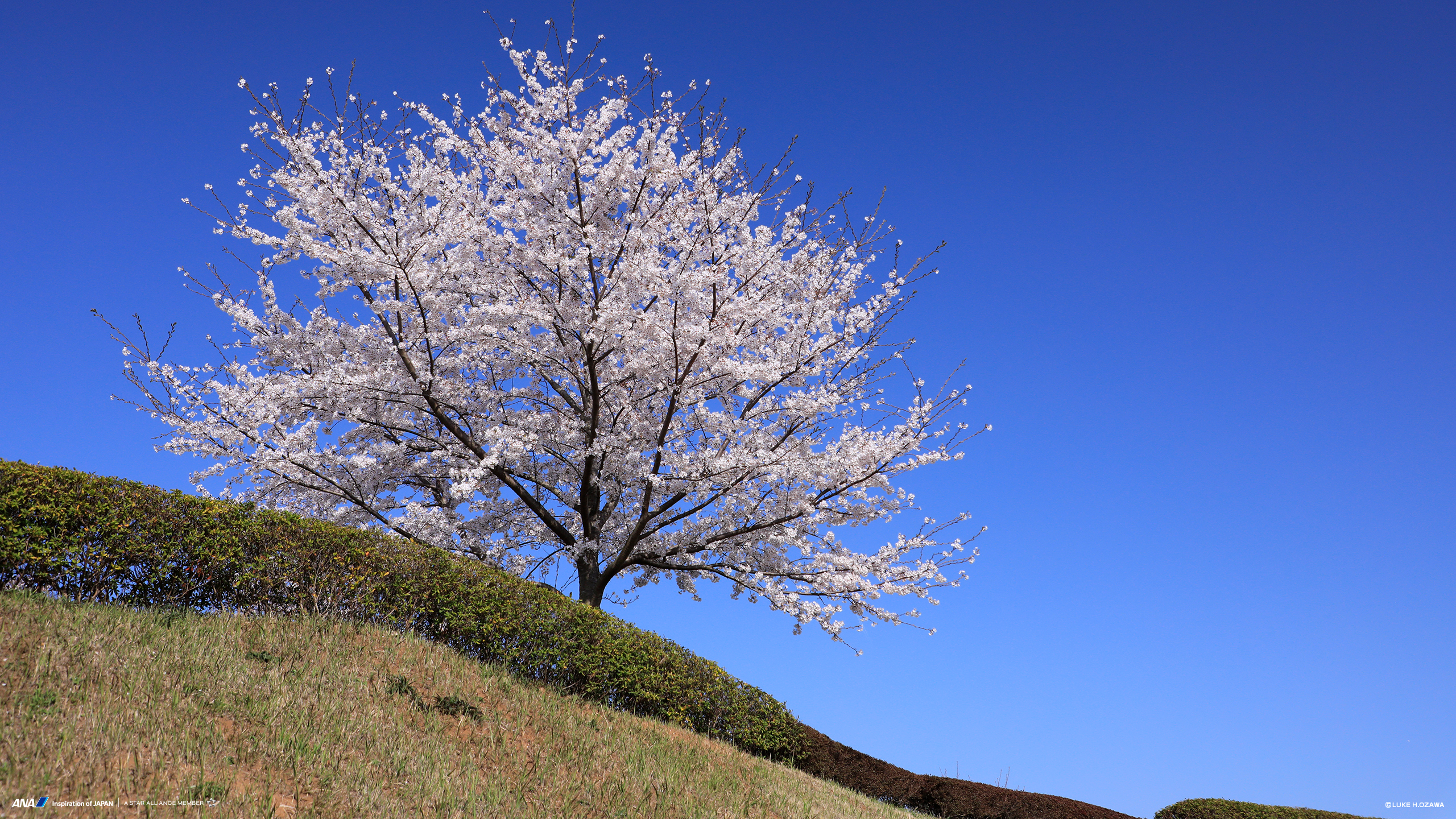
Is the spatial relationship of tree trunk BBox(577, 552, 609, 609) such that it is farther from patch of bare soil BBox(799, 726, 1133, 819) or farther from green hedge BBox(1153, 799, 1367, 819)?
green hedge BBox(1153, 799, 1367, 819)

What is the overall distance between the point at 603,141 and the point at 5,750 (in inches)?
323

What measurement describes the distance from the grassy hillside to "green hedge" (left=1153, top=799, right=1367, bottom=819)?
714 cm

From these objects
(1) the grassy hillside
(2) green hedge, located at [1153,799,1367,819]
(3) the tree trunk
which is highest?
(3) the tree trunk

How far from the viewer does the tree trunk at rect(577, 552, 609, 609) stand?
1262cm

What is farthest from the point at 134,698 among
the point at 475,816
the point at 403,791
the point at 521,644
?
the point at 521,644

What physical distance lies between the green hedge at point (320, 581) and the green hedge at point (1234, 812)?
285 inches

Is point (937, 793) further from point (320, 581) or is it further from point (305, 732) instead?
point (305, 732)

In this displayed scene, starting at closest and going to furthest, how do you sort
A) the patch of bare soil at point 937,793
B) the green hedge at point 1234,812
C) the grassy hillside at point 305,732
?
the grassy hillside at point 305,732, the patch of bare soil at point 937,793, the green hedge at point 1234,812

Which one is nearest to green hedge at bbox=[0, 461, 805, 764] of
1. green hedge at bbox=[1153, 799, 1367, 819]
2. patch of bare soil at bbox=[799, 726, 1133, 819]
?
patch of bare soil at bbox=[799, 726, 1133, 819]

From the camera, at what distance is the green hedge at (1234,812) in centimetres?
1270

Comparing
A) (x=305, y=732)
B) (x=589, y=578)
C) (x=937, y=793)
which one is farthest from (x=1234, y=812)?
(x=305, y=732)

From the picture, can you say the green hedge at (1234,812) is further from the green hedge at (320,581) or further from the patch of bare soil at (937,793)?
the green hedge at (320,581)

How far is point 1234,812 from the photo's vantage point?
12742 millimetres

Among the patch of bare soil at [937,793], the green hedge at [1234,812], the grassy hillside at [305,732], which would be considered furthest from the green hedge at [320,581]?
the green hedge at [1234,812]
